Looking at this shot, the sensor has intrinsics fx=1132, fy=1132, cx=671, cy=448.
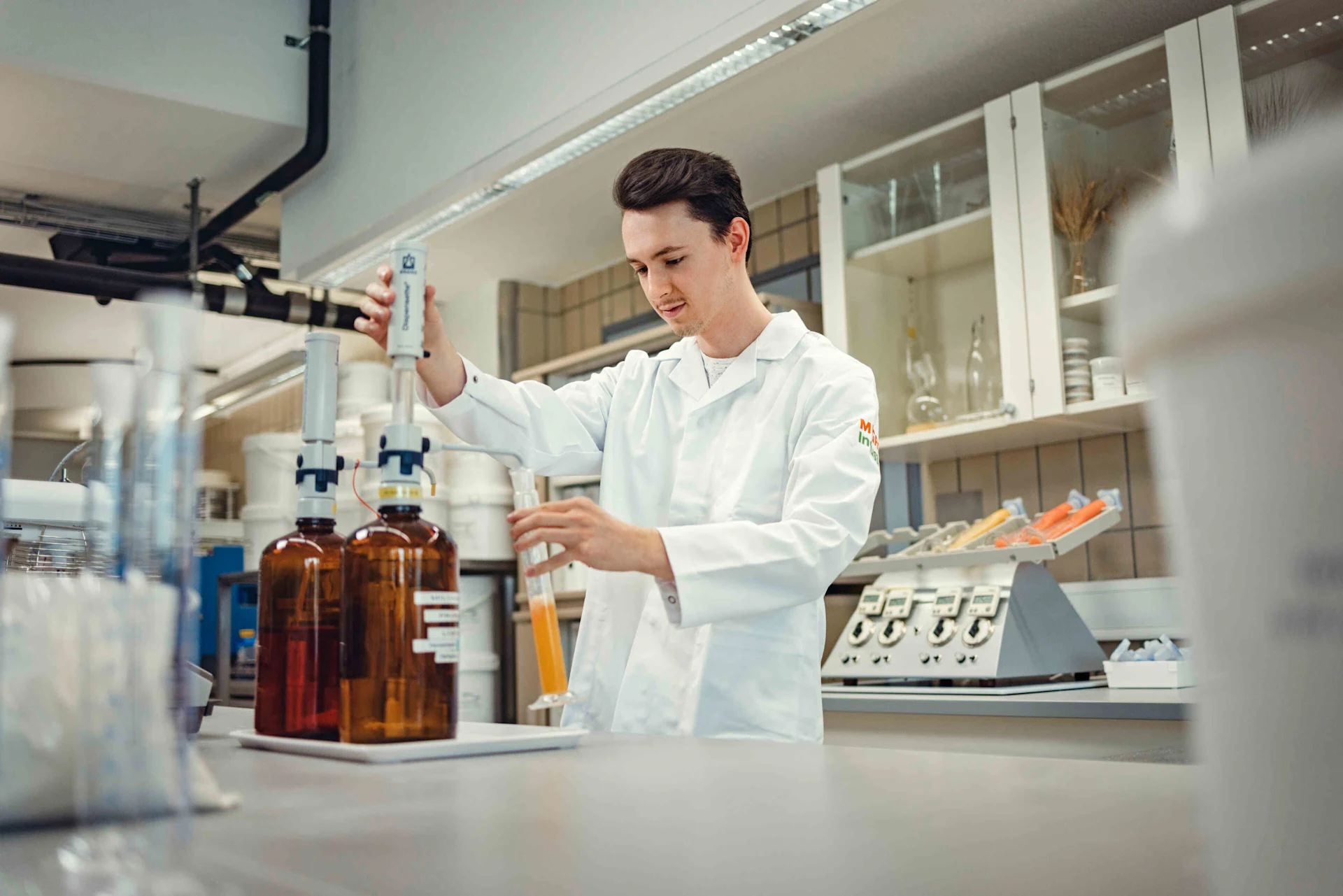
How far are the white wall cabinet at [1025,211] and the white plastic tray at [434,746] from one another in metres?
1.77

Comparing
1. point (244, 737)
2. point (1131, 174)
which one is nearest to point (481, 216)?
point (1131, 174)

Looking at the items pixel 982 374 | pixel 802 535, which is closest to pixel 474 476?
pixel 982 374

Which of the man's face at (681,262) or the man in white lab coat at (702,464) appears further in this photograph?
the man's face at (681,262)

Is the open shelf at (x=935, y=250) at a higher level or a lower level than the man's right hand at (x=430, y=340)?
higher

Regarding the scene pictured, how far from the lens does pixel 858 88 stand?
303 centimetres

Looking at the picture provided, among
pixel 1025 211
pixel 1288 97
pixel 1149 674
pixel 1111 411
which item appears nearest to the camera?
pixel 1149 674

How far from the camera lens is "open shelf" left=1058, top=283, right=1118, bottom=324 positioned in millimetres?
2678

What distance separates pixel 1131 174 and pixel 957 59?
54cm

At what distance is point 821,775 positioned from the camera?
61 centimetres

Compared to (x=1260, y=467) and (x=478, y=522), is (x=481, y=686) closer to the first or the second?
(x=478, y=522)

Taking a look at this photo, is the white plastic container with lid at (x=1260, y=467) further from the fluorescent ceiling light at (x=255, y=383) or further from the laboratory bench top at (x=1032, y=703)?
the fluorescent ceiling light at (x=255, y=383)

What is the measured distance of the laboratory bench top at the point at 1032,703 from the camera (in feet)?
6.36

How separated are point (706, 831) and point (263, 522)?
14.9ft

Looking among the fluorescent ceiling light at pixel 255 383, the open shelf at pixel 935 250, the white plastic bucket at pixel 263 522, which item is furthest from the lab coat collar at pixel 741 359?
the fluorescent ceiling light at pixel 255 383
